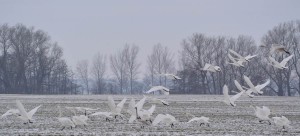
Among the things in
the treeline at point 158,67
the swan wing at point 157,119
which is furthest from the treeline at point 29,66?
the swan wing at point 157,119

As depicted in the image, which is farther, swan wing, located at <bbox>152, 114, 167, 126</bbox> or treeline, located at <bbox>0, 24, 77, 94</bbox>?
treeline, located at <bbox>0, 24, 77, 94</bbox>

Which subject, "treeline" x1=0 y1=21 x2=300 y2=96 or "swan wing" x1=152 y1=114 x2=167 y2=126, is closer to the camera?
"swan wing" x1=152 y1=114 x2=167 y2=126

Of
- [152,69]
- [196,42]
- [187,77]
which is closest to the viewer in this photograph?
[187,77]

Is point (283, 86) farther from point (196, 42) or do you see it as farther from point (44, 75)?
point (44, 75)

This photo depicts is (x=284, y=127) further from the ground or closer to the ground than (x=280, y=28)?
closer to the ground

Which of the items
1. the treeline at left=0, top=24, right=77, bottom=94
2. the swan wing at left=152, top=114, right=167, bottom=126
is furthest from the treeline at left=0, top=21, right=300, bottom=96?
the swan wing at left=152, top=114, right=167, bottom=126

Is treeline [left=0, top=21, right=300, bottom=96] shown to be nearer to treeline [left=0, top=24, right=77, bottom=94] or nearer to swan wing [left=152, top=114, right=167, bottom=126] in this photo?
treeline [left=0, top=24, right=77, bottom=94]

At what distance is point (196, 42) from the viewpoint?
95.4 m

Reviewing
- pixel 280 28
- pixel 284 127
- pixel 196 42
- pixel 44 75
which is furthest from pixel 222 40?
pixel 284 127

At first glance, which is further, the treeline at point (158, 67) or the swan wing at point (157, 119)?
the treeline at point (158, 67)

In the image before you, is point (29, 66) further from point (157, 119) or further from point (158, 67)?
point (157, 119)

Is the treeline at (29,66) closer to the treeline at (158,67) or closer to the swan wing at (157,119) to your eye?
the treeline at (158,67)

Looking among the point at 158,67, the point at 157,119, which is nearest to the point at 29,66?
the point at 158,67

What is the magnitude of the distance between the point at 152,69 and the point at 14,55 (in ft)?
85.7
